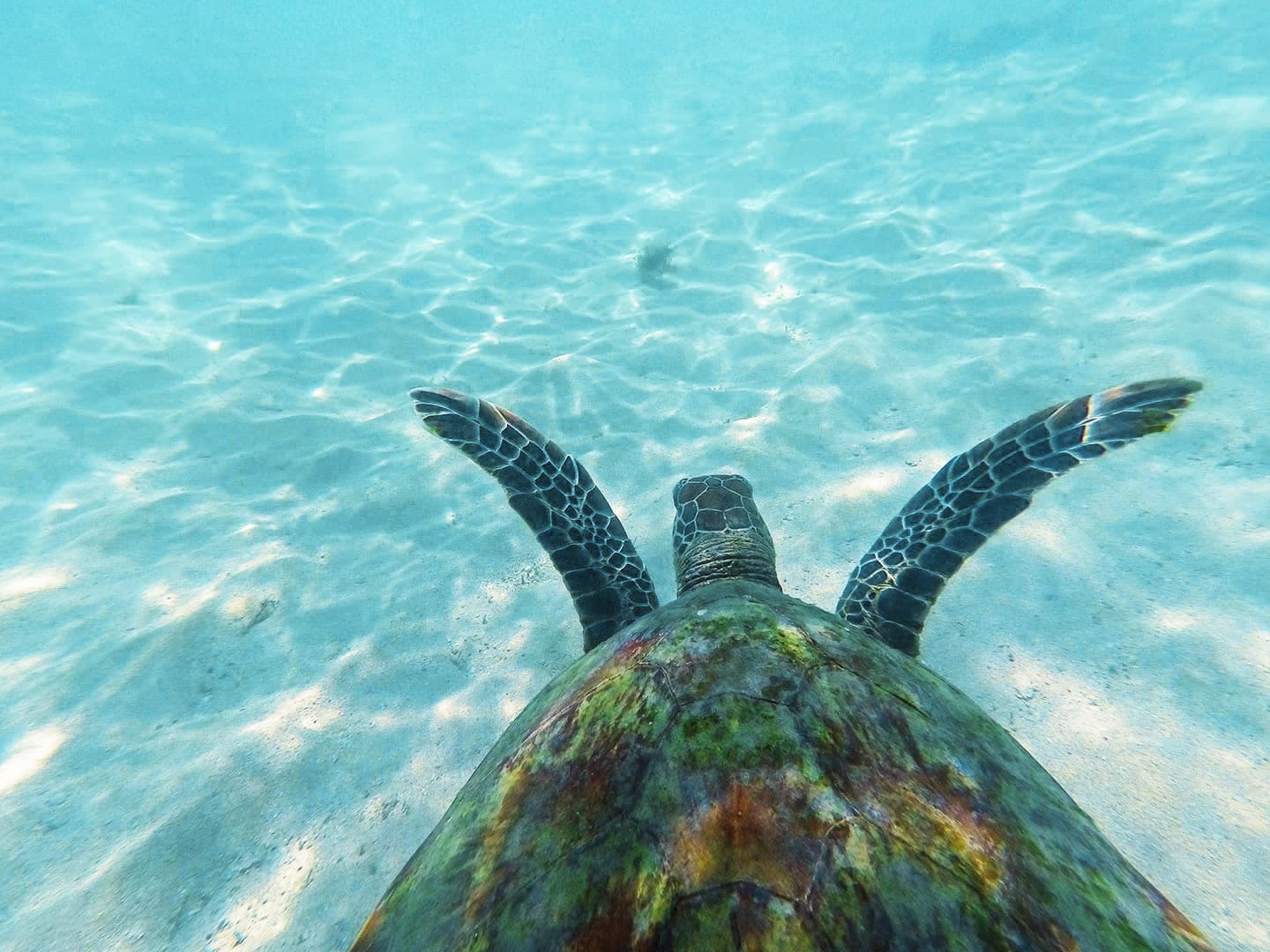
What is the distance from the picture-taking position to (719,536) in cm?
325

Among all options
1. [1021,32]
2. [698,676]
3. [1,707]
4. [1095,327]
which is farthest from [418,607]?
[1021,32]

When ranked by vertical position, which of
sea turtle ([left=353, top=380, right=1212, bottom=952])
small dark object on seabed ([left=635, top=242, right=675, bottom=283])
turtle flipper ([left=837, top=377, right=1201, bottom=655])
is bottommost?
turtle flipper ([left=837, top=377, right=1201, bottom=655])

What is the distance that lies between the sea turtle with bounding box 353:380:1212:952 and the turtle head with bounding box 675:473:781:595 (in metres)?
0.78

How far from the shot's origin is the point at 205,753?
344 centimetres

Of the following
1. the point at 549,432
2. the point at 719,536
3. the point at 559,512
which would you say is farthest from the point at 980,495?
the point at 549,432

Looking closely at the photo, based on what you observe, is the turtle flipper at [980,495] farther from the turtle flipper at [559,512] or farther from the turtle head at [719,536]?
the turtle flipper at [559,512]

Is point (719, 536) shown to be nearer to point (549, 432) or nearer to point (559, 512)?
point (559, 512)

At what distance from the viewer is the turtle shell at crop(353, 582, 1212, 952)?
118 centimetres

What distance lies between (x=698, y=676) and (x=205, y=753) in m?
3.41

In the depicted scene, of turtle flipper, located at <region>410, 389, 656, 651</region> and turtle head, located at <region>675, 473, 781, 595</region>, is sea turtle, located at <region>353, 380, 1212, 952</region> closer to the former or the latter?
turtle head, located at <region>675, 473, 781, 595</region>

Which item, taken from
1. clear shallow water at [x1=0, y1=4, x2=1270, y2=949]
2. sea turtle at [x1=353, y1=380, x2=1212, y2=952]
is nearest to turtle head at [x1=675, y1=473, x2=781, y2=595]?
sea turtle at [x1=353, y1=380, x2=1212, y2=952]

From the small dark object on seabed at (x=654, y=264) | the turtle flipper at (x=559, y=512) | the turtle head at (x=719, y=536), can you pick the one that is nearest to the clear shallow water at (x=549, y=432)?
the small dark object on seabed at (x=654, y=264)

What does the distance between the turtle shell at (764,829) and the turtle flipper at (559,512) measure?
1.40 meters

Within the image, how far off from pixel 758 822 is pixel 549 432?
16.8ft
